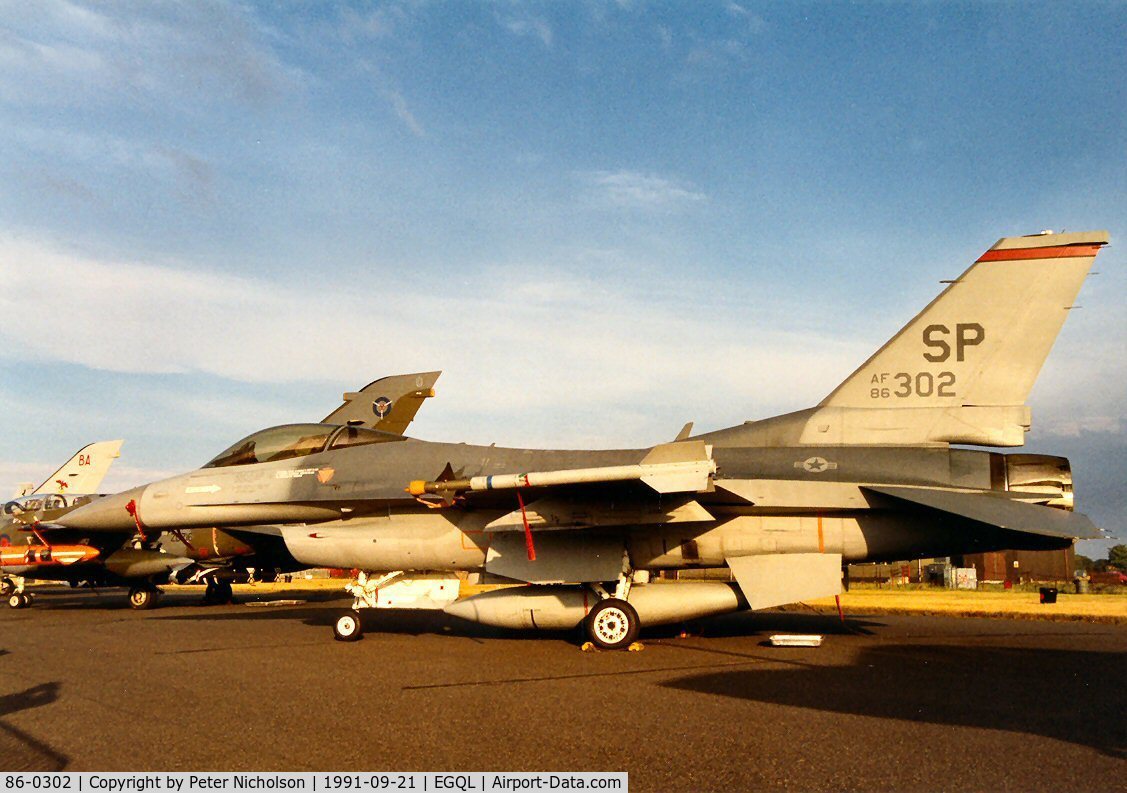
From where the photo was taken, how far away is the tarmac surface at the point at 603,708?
4.91m

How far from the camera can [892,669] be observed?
8.70 meters

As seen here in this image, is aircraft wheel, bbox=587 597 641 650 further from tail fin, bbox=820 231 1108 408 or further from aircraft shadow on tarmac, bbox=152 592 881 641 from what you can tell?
tail fin, bbox=820 231 1108 408

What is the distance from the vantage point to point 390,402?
2130cm

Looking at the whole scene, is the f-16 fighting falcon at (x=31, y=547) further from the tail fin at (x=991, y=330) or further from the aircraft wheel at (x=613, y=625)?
the tail fin at (x=991, y=330)

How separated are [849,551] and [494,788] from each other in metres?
7.47

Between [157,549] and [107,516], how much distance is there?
6.38m

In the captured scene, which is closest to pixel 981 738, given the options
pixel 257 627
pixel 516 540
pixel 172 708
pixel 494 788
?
pixel 494 788

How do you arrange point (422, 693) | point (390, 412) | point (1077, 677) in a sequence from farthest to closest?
point (390, 412) → point (1077, 677) → point (422, 693)

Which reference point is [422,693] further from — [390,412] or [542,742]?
[390,412]

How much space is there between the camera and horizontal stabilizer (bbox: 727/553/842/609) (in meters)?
10.4

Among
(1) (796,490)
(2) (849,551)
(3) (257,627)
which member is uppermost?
(1) (796,490)

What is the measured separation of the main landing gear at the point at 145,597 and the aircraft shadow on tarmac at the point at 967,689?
16.7m

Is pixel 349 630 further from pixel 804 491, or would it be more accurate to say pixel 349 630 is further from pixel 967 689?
pixel 967 689

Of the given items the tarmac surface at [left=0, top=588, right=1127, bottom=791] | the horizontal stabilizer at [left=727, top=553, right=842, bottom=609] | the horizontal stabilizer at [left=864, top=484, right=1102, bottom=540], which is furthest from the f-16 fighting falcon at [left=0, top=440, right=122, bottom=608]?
the horizontal stabilizer at [left=864, top=484, right=1102, bottom=540]
